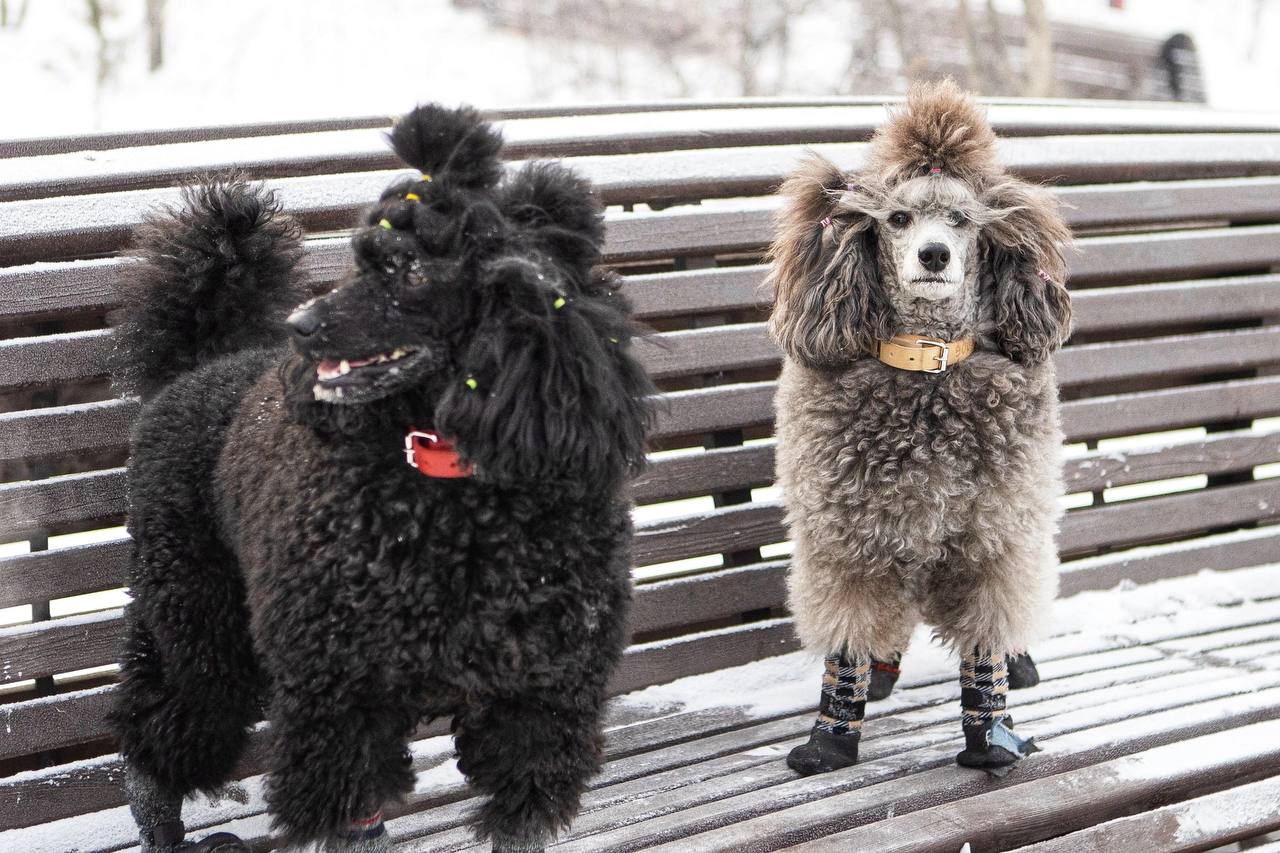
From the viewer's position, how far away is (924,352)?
2.66m

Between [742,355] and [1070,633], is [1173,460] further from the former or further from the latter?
[742,355]

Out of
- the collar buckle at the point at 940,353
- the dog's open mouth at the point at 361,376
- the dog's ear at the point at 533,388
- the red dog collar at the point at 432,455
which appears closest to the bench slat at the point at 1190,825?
the collar buckle at the point at 940,353

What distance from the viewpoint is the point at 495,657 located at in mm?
1993

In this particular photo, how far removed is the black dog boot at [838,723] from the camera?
2.76 metres

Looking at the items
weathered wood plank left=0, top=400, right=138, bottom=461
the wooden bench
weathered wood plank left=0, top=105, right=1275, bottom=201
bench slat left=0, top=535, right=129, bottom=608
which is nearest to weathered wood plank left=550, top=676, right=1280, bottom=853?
the wooden bench

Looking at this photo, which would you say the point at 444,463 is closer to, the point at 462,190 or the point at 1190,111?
the point at 462,190

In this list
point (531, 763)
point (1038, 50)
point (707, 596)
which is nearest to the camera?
point (531, 763)

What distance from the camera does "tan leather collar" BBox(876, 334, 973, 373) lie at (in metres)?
2.66

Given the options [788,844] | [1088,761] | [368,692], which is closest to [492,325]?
[368,692]

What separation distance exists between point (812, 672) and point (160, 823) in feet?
6.04

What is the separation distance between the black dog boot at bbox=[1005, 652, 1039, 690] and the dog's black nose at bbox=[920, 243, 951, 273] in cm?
129

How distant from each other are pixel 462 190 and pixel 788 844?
1.48m

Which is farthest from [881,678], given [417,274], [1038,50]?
[1038,50]

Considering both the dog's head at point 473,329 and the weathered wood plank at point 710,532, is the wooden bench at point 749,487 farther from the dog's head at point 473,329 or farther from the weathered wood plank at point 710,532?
the dog's head at point 473,329
